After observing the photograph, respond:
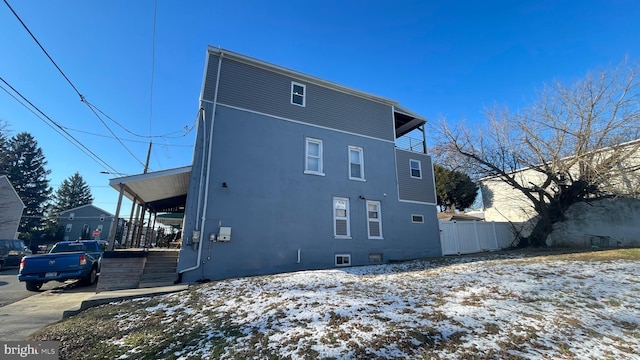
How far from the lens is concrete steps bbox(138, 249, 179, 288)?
8117mm

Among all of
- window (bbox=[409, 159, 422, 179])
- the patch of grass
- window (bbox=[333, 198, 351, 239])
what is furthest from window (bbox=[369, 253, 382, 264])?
the patch of grass

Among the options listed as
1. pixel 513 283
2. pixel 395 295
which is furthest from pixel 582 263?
pixel 395 295

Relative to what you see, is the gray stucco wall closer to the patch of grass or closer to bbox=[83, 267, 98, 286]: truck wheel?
bbox=[83, 267, 98, 286]: truck wheel

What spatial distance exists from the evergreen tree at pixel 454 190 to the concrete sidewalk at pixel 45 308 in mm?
23188

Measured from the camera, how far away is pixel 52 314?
619 centimetres

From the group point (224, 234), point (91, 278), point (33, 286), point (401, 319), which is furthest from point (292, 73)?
point (33, 286)

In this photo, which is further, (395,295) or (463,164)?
(463,164)

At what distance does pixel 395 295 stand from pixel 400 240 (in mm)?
6915

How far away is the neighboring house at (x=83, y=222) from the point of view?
3488 cm

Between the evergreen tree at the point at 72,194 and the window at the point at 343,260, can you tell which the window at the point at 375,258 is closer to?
the window at the point at 343,260

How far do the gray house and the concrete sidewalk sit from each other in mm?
1865

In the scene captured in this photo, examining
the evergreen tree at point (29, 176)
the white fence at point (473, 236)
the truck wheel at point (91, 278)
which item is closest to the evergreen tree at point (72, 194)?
the evergreen tree at point (29, 176)

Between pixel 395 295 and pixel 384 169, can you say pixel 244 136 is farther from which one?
pixel 395 295

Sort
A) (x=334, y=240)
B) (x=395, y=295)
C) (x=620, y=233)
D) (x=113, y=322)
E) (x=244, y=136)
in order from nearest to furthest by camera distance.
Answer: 1. (x=113, y=322)
2. (x=395, y=295)
3. (x=244, y=136)
4. (x=334, y=240)
5. (x=620, y=233)
